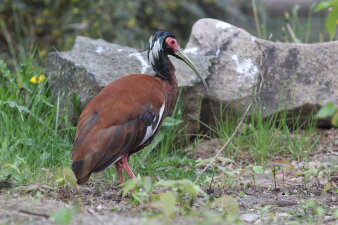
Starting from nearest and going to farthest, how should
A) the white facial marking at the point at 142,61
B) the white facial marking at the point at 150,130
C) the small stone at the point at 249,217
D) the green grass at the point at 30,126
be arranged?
1. the small stone at the point at 249,217
2. the white facial marking at the point at 150,130
3. the green grass at the point at 30,126
4. the white facial marking at the point at 142,61

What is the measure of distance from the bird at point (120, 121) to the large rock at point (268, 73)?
1.01m

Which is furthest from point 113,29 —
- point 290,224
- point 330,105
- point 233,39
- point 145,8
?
point 330,105

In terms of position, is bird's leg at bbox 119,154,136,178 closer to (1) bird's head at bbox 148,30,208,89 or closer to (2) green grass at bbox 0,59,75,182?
(2) green grass at bbox 0,59,75,182

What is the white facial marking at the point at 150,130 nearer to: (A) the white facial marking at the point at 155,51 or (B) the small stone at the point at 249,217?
(A) the white facial marking at the point at 155,51

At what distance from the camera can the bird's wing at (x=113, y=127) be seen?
4598 mm

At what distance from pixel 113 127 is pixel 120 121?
81mm

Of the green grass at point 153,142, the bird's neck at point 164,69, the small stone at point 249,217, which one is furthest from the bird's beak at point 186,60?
the small stone at point 249,217

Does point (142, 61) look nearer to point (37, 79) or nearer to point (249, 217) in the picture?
point (37, 79)

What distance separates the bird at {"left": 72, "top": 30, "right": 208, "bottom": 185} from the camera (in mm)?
4609

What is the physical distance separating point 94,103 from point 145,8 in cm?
604

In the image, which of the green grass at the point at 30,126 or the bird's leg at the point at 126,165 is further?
the green grass at the point at 30,126

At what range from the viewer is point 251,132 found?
6266 mm

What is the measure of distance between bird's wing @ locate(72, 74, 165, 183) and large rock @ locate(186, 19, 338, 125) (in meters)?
1.32

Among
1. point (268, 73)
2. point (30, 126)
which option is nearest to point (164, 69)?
point (30, 126)
